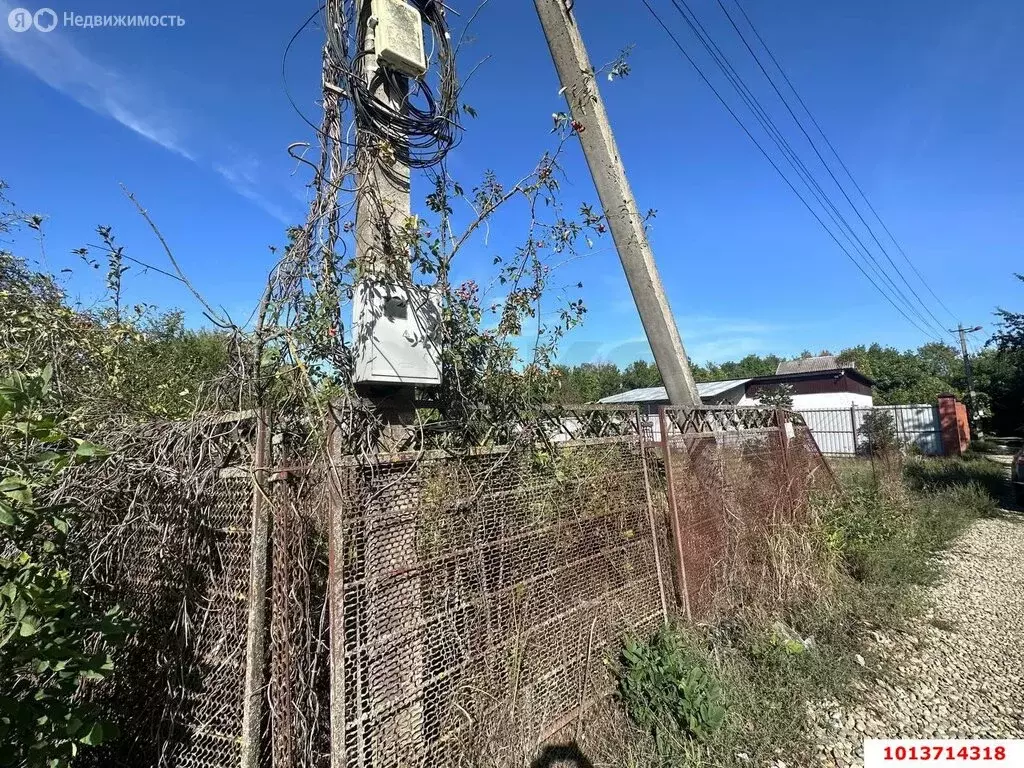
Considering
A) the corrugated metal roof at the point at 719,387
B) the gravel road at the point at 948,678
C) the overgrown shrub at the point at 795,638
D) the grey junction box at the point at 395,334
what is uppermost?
the corrugated metal roof at the point at 719,387

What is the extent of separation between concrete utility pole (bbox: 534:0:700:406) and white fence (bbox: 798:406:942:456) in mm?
17598

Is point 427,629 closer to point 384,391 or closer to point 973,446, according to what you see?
point 384,391

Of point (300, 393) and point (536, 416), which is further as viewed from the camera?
point (536, 416)

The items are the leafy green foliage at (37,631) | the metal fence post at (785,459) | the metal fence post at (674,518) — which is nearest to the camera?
the leafy green foliage at (37,631)

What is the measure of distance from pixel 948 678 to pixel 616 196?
484 centimetres

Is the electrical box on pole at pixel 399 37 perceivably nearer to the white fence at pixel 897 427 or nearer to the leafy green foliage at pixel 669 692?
the leafy green foliage at pixel 669 692

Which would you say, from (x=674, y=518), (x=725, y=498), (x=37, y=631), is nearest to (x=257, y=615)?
(x=37, y=631)

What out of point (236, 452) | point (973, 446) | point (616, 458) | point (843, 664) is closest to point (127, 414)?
point (236, 452)

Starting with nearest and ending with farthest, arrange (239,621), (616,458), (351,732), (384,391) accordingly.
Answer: (351,732) → (239,621) → (384,391) → (616,458)

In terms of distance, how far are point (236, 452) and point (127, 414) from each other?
4.65ft

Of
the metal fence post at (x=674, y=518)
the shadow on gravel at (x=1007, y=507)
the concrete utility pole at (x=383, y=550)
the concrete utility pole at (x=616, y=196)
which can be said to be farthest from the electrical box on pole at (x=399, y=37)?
the shadow on gravel at (x=1007, y=507)

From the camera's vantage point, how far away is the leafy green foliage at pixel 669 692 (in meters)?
2.85

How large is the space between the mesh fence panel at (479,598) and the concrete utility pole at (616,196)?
2.14 m

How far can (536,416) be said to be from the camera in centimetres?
298
